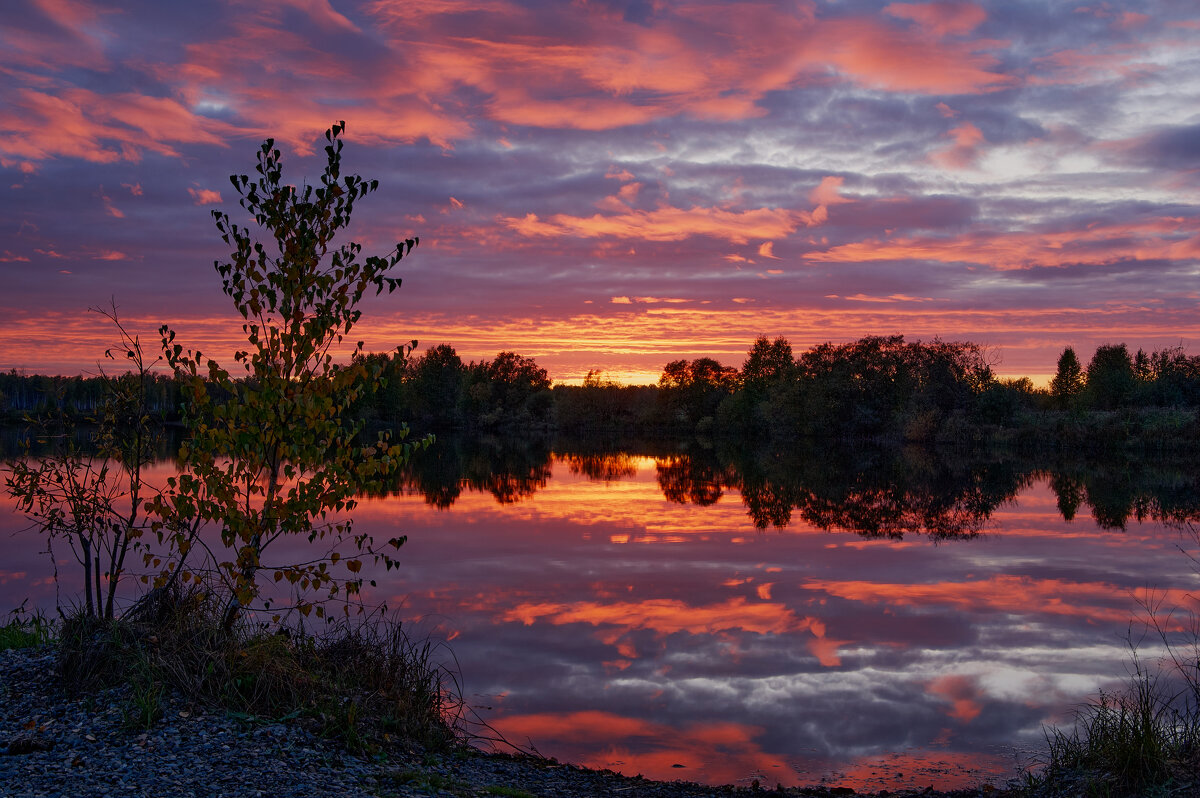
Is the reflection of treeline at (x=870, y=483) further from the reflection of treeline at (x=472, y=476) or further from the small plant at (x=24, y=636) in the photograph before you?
the small plant at (x=24, y=636)

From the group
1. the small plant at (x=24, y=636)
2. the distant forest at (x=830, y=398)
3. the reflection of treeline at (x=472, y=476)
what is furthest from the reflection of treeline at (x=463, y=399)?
the small plant at (x=24, y=636)

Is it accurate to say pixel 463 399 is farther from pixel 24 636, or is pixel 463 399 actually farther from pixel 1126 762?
pixel 1126 762

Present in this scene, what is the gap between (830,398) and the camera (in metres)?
89.2

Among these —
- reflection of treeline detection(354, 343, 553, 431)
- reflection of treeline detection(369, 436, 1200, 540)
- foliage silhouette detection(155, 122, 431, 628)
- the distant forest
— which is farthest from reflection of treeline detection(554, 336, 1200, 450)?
foliage silhouette detection(155, 122, 431, 628)

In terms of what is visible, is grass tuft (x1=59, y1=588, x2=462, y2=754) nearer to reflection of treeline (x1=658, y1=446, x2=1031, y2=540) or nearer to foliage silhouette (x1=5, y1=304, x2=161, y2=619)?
foliage silhouette (x1=5, y1=304, x2=161, y2=619)

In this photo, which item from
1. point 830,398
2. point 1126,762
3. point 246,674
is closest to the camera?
point 1126,762

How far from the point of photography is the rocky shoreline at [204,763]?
603 centimetres

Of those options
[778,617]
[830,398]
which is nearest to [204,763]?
[778,617]

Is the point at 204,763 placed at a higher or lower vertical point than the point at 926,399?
lower

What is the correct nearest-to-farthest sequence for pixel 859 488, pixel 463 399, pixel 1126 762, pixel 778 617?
pixel 1126 762 → pixel 778 617 → pixel 859 488 → pixel 463 399

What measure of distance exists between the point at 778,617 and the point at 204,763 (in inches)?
418

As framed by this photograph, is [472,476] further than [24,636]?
Yes

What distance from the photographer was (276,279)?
8.55 m

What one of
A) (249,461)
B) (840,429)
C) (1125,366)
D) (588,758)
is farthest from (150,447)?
(1125,366)
